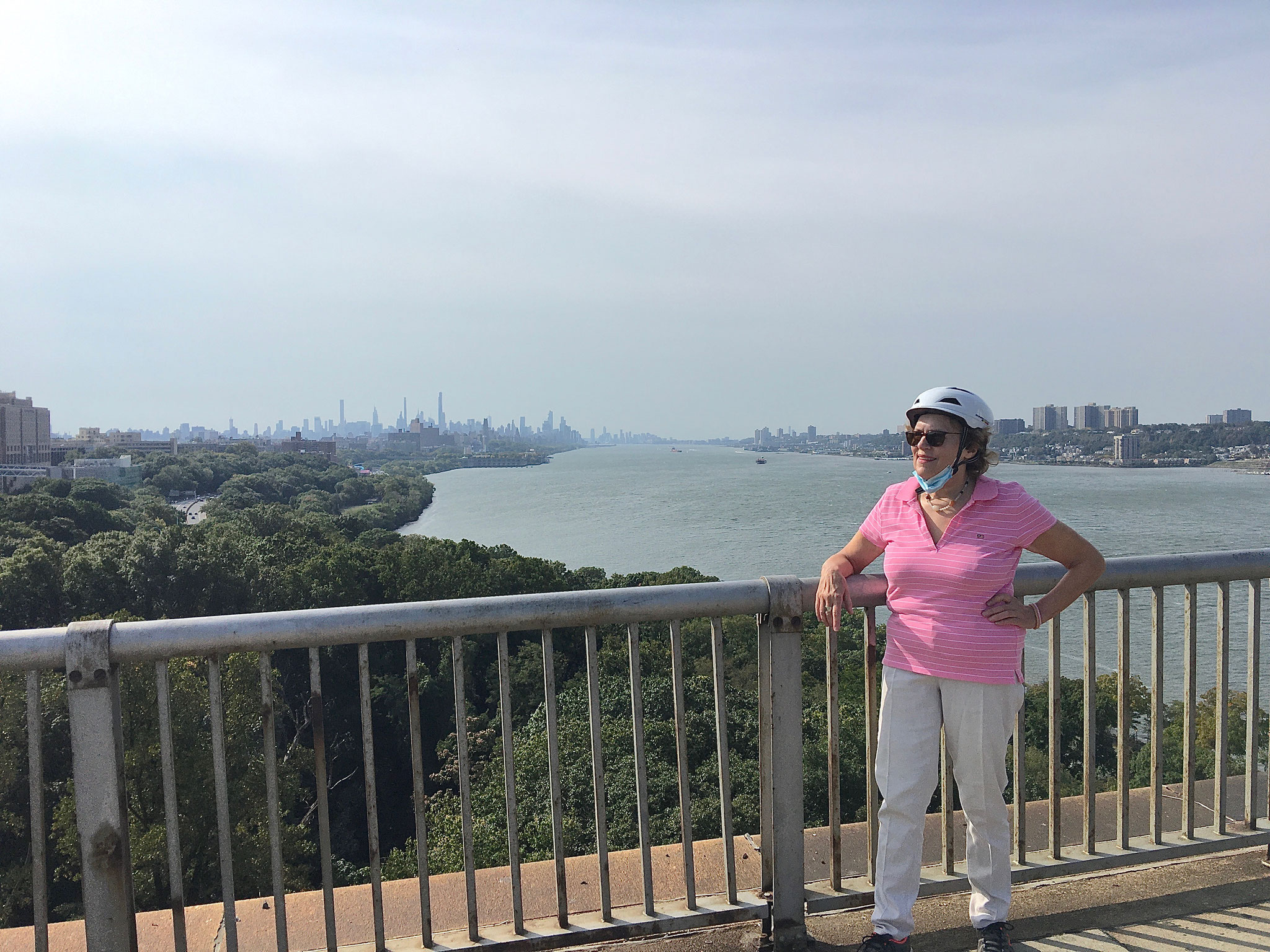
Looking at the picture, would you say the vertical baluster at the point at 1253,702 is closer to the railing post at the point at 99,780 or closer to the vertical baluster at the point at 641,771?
the vertical baluster at the point at 641,771

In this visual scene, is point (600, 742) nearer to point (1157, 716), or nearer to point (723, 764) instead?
point (723, 764)

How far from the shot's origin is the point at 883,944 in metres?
2.93

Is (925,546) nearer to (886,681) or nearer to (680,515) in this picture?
(886,681)

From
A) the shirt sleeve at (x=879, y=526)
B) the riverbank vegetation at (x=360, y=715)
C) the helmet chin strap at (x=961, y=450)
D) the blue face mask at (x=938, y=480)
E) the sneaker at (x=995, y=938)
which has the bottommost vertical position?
the riverbank vegetation at (x=360, y=715)

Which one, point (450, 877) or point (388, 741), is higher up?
point (450, 877)

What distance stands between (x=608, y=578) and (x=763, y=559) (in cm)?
1728

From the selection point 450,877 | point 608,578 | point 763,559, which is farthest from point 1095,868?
point 763,559

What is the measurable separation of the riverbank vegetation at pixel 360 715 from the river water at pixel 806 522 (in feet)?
27.3

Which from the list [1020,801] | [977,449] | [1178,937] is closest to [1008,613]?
[977,449]

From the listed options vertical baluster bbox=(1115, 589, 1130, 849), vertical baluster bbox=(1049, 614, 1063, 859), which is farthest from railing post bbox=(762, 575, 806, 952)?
vertical baluster bbox=(1115, 589, 1130, 849)

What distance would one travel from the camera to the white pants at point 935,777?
9.34 feet

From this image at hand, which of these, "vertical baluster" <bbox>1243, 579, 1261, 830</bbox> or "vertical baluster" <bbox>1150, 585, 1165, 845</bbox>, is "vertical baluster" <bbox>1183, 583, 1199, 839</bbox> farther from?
"vertical baluster" <bbox>1243, 579, 1261, 830</bbox>

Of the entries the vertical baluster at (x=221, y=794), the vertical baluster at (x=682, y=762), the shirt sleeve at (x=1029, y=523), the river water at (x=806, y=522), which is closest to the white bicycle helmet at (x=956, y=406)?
the shirt sleeve at (x=1029, y=523)

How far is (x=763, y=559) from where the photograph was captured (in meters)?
72.0
